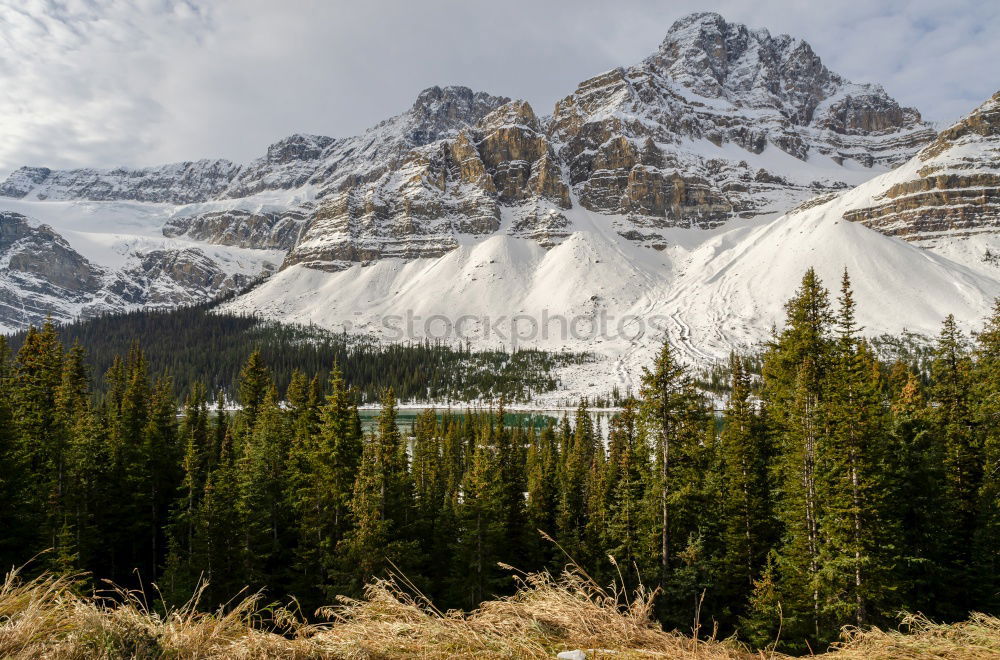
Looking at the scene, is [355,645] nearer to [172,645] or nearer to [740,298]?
[172,645]

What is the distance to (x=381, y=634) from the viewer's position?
3182mm

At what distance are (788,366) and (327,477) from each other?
19.4 meters

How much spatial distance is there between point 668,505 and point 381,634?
18442 mm

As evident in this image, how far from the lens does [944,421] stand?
72.8 feet

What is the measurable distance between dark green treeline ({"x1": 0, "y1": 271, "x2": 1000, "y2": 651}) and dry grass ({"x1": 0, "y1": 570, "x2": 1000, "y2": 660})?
10.2 metres

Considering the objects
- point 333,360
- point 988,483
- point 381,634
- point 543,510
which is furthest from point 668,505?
point 333,360

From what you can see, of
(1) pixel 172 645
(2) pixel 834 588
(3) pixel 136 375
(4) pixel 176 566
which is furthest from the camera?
(3) pixel 136 375

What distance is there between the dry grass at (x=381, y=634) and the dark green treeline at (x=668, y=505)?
10.2m

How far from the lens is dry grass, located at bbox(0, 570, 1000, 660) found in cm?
271

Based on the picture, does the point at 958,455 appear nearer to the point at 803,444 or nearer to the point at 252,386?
the point at 803,444

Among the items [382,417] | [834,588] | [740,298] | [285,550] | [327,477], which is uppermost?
[740,298]

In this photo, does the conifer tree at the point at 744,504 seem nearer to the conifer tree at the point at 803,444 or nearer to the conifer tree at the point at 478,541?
the conifer tree at the point at 803,444

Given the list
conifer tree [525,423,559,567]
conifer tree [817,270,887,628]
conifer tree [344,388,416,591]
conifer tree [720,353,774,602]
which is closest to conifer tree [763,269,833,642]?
conifer tree [817,270,887,628]

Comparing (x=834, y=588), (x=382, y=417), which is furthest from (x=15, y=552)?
(x=834, y=588)
